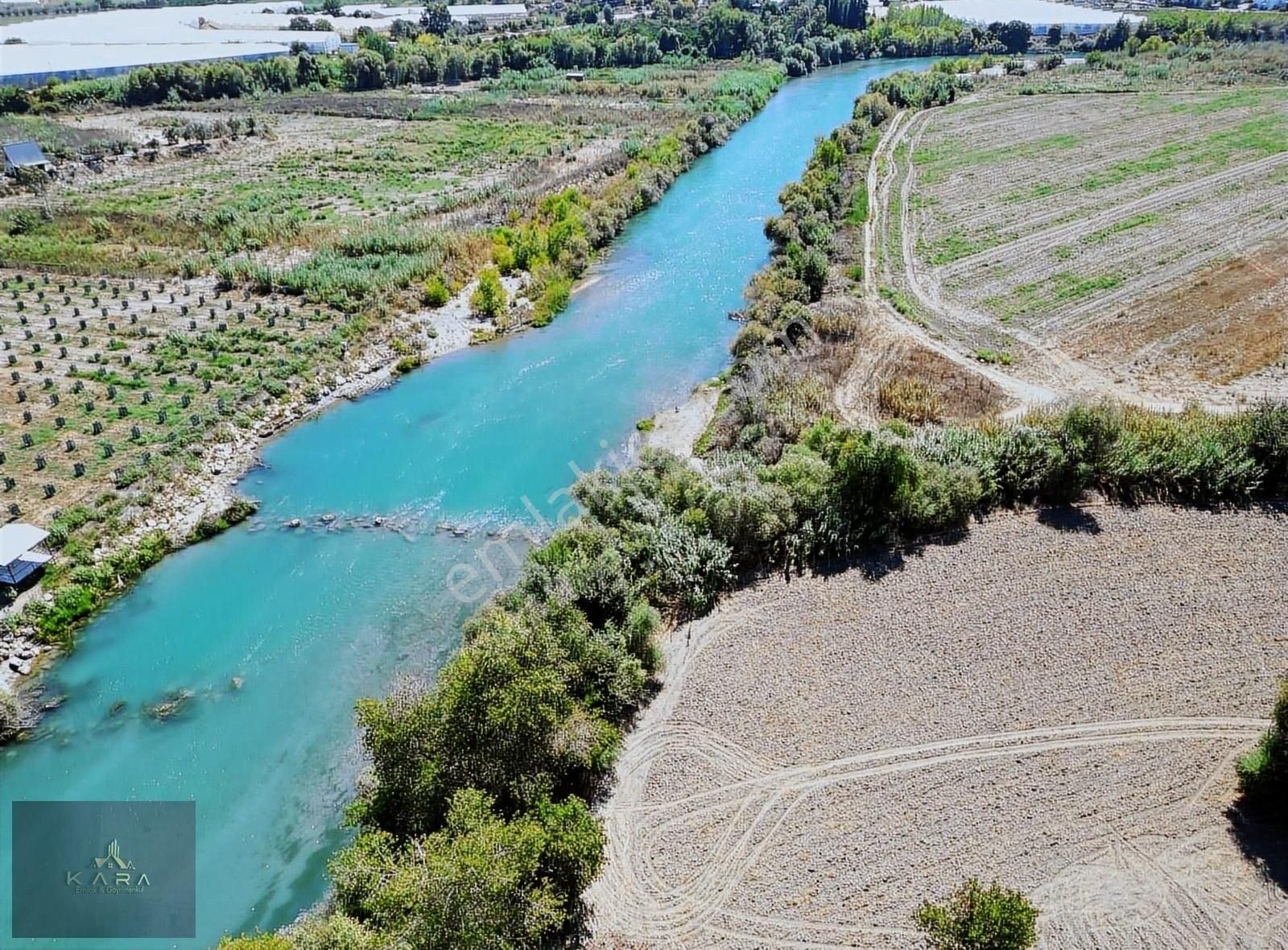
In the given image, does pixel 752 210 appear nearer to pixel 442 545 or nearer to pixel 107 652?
pixel 442 545

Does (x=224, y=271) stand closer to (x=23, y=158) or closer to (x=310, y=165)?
(x=310, y=165)

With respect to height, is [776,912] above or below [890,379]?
below

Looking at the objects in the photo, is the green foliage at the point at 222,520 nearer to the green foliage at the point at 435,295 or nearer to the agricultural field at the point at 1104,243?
the green foliage at the point at 435,295

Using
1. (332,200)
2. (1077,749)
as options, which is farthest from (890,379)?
(332,200)

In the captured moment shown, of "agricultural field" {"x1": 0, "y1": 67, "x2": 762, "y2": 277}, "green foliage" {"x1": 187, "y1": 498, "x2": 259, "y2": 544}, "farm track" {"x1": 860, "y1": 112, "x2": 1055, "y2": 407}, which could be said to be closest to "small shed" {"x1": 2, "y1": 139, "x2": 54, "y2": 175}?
"agricultural field" {"x1": 0, "y1": 67, "x2": 762, "y2": 277}

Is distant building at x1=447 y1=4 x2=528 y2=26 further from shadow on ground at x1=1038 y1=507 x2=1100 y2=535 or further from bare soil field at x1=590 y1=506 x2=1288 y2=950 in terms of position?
bare soil field at x1=590 y1=506 x2=1288 y2=950

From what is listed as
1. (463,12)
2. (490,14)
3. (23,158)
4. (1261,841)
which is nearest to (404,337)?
(1261,841)

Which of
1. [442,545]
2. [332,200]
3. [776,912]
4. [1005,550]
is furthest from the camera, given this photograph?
[332,200]
